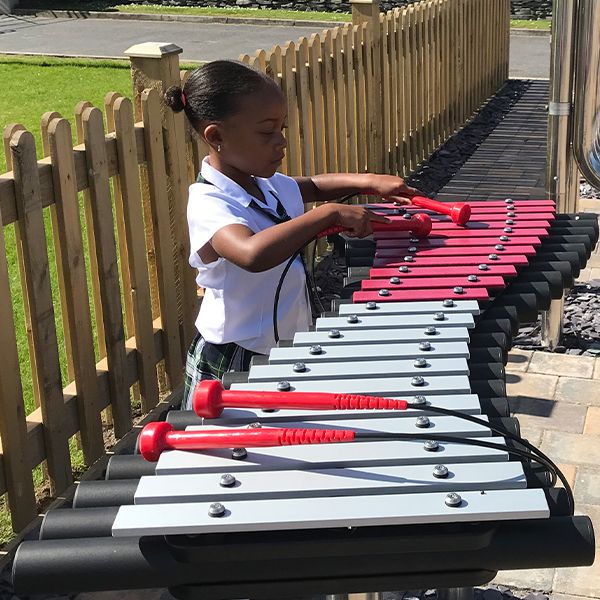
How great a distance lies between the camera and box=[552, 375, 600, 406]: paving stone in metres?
4.72

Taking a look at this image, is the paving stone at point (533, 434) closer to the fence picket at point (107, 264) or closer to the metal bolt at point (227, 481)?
the fence picket at point (107, 264)

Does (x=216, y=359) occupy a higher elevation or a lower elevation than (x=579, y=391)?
higher

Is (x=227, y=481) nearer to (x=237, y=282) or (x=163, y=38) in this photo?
(x=237, y=282)

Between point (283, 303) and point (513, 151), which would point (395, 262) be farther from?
point (513, 151)

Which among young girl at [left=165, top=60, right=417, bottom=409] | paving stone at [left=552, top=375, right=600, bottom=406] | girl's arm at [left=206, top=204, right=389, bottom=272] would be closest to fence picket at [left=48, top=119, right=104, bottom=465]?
young girl at [left=165, top=60, right=417, bottom=409]

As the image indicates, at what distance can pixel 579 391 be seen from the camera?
4.82m

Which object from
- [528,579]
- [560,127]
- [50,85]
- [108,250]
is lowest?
[528,579]

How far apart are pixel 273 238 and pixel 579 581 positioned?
1640 millimetres

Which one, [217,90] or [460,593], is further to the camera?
[217,90]

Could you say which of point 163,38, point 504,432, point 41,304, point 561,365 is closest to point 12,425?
point 41,304

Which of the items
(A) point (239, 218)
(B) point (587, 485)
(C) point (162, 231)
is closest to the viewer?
(A) point (239, 218)

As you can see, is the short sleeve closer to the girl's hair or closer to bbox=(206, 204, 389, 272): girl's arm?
bbox=(206, 204, 389, 272): girl's arm

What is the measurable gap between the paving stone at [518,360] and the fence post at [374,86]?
9.20 ft

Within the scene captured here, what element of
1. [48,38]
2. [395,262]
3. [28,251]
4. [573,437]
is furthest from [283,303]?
[48,38]
